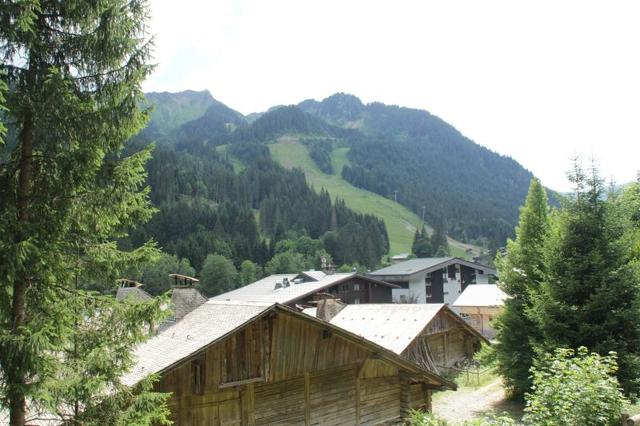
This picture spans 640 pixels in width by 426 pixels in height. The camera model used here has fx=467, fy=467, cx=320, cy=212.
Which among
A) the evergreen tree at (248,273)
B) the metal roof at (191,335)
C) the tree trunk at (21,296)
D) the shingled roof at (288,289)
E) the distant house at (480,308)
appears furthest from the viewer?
the evergreen tree at (248,273)

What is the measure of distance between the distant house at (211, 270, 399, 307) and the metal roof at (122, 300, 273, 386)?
3311 centimetres

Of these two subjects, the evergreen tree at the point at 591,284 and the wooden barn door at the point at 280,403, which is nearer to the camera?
the wooden barn door at the point at 280,403

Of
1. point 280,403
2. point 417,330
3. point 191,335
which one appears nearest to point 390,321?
point 417,330

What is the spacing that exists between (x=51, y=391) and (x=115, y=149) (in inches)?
160

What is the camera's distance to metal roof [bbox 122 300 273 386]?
1145cm

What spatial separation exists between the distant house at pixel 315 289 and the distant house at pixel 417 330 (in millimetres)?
12564

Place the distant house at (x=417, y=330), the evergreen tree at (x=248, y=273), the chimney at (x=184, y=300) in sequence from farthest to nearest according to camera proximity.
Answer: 1. the evergreen tree at (x=248, y=273)
2. the distant house at (x=417, y=330)
3. the chimney at (x=184, y=300)

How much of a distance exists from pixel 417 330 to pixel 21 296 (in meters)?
27.5

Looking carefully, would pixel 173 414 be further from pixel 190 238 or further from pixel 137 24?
pixel 190 238

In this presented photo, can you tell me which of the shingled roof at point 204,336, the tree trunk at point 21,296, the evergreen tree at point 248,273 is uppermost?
the tree trunk at point 21,296

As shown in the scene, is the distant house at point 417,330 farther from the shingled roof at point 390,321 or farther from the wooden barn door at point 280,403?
the wooden barn door at point 280,403

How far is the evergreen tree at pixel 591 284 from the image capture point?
16906mm

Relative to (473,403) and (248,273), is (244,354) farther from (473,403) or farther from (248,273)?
(248,273)

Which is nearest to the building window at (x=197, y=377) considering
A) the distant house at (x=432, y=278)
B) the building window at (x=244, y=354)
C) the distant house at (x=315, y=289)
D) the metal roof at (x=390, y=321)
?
the building window at (x=244, y=354)
